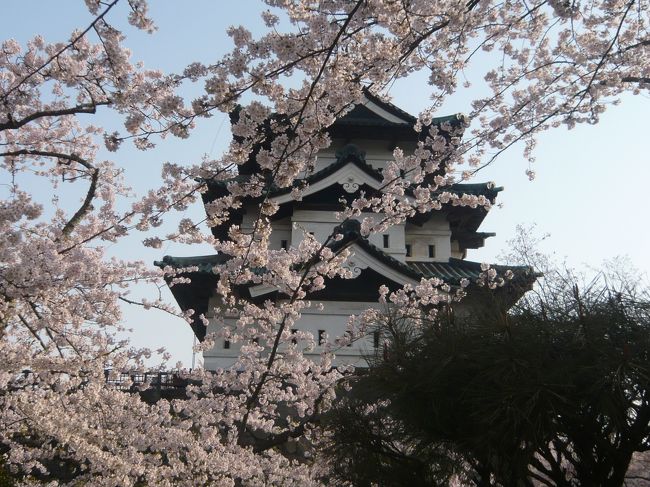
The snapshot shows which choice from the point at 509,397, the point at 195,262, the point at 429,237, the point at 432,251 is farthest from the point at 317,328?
the point at 509,397

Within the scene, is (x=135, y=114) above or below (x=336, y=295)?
above

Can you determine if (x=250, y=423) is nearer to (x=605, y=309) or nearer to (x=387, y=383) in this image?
(x=387, y=383)

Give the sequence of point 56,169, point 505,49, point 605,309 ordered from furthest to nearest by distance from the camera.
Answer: point 56,169 < point 505,49 < point 605,309

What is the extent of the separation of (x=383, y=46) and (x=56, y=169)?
264 inches

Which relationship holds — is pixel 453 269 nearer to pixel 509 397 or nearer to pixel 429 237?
pixel 429 237

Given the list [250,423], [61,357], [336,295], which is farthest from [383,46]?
[336,295]

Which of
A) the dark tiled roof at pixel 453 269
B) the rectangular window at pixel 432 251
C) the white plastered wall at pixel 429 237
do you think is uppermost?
the white plastered wall at pixel 429 237

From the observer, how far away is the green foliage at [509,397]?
13.2 feet

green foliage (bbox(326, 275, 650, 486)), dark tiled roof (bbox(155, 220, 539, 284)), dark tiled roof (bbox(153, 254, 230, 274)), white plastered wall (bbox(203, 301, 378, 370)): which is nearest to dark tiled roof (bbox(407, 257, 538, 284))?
dark tiled roof (bbox(155, 220, 539, 284))

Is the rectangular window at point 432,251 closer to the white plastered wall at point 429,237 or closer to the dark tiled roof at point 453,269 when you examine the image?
the white plastered wall at point 429,237

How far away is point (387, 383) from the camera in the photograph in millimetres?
4859

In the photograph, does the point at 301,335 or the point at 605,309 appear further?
the point at 301,335

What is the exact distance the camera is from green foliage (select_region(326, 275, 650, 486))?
4027mm

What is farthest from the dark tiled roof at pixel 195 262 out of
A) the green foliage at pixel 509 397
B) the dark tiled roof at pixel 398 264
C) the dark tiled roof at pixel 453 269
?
the green foliage at pixel 509 397
